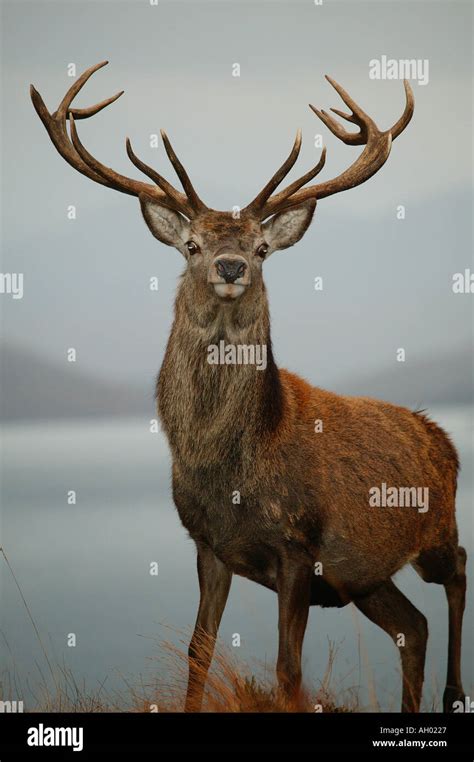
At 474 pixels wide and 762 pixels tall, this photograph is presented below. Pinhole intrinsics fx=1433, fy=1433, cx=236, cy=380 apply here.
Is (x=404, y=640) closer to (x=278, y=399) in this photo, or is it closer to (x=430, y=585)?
(x=430, y=585)

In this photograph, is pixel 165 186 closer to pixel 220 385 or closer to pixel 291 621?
pixel 220 385

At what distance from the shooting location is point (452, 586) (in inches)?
361

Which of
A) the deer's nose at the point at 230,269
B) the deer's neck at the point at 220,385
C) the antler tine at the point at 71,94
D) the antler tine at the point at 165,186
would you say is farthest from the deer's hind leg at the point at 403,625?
the antler tine at the point at 71,94

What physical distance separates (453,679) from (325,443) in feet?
6.07

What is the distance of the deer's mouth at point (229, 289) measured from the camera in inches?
307

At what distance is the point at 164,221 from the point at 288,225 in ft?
2.36

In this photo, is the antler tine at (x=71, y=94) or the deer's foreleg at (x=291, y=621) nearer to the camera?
the deer's foreleg at (x=291, y=621)

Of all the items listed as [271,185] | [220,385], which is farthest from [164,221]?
[220,385]

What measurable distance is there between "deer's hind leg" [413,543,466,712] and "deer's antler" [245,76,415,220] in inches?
92.2

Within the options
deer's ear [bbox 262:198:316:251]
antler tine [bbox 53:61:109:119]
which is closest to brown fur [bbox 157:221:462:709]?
deer's ear [bbox 262:198:316:251]

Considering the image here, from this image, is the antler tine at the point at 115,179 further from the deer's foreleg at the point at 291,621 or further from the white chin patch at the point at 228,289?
the deer's foreleg at the point at 291,621

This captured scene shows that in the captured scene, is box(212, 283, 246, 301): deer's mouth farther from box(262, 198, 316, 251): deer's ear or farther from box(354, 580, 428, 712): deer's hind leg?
box(354, 580, 428, 712): deer's hind leg

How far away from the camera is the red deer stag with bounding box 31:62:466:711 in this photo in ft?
26.1
